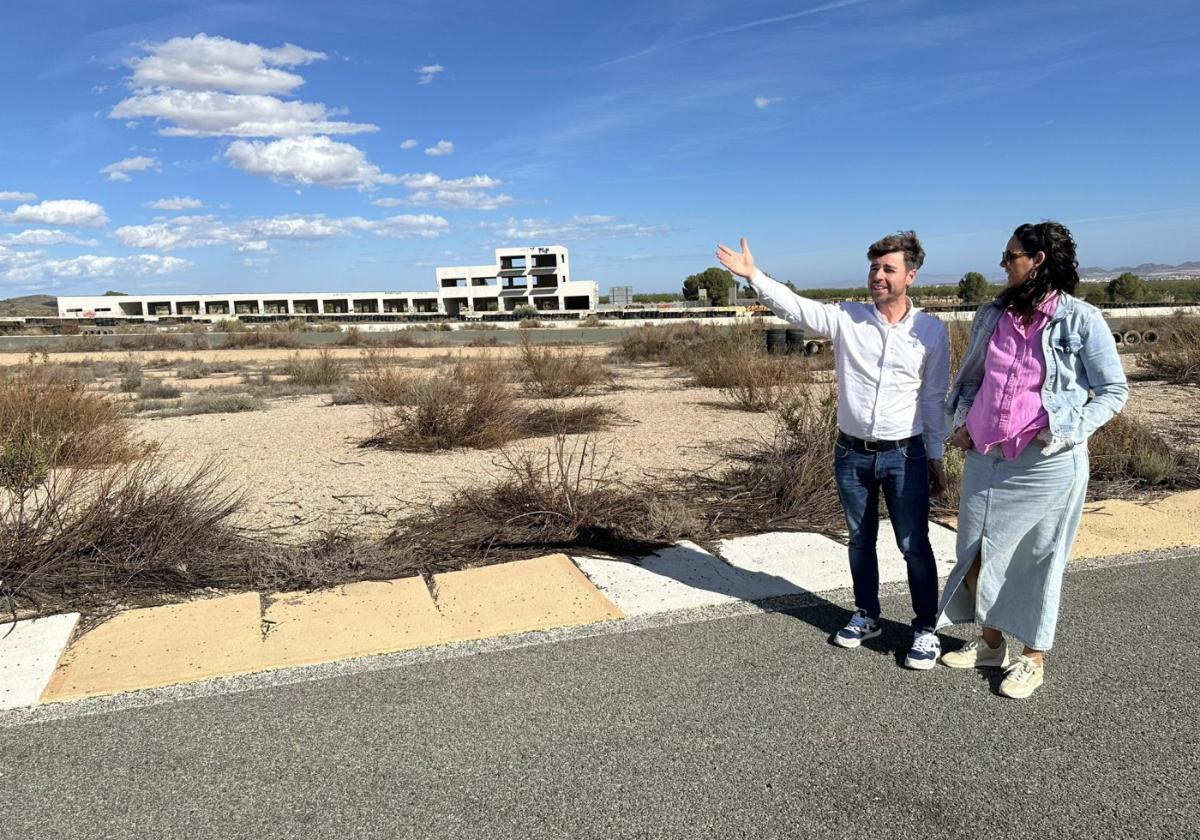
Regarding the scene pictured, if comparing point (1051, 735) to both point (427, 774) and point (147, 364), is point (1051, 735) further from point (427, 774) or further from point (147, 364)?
point (147, 364)

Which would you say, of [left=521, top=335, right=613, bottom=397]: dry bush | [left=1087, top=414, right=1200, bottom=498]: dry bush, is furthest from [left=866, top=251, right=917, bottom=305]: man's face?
[left=521, top=335, right=613, bottom=397]: dry bush

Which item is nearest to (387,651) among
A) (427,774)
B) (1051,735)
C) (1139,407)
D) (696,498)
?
(427,774)

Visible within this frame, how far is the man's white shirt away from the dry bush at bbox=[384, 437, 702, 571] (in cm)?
238

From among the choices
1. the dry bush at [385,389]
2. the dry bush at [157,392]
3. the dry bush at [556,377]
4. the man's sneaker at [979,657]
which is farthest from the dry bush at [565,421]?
the dry bush at [157,392]

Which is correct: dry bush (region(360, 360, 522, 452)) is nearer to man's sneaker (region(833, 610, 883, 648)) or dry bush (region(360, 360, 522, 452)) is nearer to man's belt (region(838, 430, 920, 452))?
man's sneaker (region(833, 610, 883, 648))

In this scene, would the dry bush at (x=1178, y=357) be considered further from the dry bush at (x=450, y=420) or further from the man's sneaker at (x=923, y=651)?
the man's sneaker at (x=923, y=651)

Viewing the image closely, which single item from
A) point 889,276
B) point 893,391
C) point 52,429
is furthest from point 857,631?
point 52,429

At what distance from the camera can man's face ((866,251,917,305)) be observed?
407cm

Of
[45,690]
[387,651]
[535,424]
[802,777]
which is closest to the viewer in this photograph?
[802,777]

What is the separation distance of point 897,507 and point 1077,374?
3.16 ft

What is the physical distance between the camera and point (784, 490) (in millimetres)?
7223

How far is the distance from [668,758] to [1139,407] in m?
12.9

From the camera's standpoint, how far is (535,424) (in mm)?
12133

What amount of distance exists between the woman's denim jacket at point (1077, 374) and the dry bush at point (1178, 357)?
15318mm
